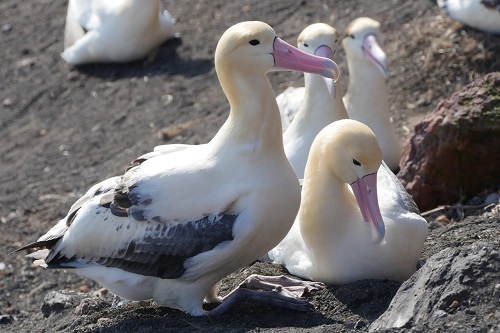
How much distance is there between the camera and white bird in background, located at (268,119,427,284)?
278 inches

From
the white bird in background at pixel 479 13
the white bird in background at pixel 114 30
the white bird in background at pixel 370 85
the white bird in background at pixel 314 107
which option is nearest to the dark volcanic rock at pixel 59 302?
the white bird in background at pixel 314 107

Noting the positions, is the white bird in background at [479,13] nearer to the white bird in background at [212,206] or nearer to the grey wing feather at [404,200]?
the grey wing feather at [404,200]

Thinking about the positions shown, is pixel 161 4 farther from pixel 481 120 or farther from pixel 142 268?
pixel 142 268

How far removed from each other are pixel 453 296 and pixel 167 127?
272 inches

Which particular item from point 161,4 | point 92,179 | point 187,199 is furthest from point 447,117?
point 161,4

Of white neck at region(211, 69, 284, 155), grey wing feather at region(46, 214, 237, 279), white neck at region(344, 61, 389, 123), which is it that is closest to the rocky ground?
grey wing feather at region(46, 214, 237, 279)

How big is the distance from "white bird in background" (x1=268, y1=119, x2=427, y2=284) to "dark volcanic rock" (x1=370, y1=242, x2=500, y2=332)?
100cm

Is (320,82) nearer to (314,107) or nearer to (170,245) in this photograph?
(314,107)

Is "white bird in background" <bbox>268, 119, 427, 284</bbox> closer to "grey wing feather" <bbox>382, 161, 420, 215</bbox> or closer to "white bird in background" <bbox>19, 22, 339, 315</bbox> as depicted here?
"grey wing feather" <bbox>382, 161, 420, 215</bbox>

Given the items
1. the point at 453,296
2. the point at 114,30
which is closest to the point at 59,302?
the point at 453,296

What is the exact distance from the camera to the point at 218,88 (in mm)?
12875

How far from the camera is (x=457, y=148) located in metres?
9.28

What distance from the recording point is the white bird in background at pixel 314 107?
30.2ft

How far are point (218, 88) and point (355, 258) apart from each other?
19.7 feet
